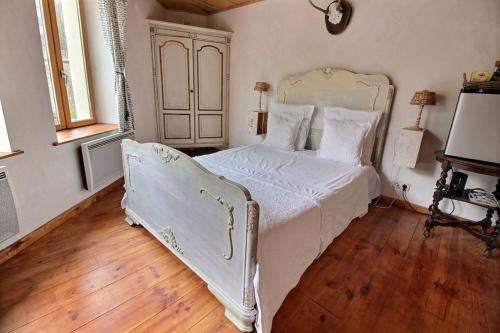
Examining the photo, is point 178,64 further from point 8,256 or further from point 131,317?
point 131,317

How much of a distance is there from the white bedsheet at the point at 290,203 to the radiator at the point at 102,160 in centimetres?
110

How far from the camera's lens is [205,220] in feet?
4.48

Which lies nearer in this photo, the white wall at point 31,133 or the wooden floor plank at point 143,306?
the wooden floor plank at point 143,306

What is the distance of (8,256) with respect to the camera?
174 centimetres

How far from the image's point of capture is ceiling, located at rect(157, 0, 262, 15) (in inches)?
140

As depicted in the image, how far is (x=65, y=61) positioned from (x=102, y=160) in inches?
44.7

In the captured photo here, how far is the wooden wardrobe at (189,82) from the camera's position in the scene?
141 inches

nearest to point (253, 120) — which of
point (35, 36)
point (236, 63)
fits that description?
point (236, 63)

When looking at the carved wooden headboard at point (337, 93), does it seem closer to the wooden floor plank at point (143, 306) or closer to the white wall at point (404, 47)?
the white wall at point (404, 47)

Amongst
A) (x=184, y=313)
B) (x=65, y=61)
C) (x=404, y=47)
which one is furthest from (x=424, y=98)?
(x=65, y=61)

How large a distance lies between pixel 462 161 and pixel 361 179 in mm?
759

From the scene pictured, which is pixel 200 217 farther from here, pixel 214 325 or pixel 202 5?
pixel 202 5

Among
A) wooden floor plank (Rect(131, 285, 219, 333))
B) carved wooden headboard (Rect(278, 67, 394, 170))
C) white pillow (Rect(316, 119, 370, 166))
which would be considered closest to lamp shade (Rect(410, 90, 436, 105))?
carved wooden headboard (Rect(278, 67, 394, 170))

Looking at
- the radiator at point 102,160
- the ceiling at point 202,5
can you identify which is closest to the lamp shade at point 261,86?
the ceiling at point 202,5
